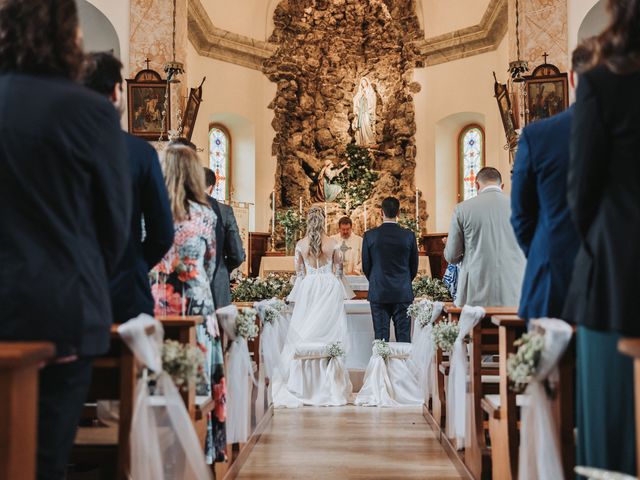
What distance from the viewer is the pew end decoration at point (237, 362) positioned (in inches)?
172

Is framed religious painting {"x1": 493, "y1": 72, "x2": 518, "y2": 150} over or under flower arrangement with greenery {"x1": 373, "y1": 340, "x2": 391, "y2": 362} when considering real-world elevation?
over

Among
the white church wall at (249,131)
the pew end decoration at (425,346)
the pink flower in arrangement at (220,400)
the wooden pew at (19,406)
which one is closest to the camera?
the wooden pew at (19,406)

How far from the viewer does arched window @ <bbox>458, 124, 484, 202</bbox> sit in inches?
598

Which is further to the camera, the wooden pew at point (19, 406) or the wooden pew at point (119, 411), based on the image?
the wooden pew at point (119, 411)

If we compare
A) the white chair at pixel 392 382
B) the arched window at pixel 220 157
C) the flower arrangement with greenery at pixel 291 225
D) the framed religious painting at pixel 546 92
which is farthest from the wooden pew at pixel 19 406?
the arched window at pixel 220 157

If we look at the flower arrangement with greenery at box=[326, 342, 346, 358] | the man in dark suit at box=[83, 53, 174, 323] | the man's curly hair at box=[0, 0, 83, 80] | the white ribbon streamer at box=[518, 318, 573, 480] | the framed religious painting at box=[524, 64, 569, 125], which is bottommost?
the flower arrangement with greenery at box=[326, 342, 346, 358]

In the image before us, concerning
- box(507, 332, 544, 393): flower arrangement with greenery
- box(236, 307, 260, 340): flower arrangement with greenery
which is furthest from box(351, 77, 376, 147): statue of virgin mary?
box(507, 332, 544, 393): flower arrangement with greenery

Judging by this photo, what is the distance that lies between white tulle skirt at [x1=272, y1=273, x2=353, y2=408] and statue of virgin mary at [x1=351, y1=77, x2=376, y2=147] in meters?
8.02

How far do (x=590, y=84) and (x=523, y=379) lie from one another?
1.07 meters

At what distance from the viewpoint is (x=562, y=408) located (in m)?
2.82

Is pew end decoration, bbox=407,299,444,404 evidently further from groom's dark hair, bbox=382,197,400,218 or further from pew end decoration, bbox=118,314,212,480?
pew end decoration, bbox=118,314,212,480

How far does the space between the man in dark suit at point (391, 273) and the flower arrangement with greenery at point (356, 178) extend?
6872mm

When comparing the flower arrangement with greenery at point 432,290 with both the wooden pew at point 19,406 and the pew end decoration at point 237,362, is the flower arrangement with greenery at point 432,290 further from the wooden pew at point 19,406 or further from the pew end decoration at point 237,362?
the wooden pew at point 19,406

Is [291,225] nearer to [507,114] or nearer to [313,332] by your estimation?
[507,114]
